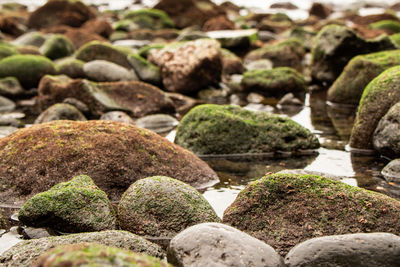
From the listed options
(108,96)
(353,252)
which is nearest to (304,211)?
(353,252)

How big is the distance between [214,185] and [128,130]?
4.46ft

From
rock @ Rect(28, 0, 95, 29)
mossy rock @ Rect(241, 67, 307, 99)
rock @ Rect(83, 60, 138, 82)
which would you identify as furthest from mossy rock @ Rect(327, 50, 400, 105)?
rock @ Rect(28, 0, 95, 29)

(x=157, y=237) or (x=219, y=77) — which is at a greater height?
(x=157, y=237)

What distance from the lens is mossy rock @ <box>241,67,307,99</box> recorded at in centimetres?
1386

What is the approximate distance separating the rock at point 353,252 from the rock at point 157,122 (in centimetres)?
664

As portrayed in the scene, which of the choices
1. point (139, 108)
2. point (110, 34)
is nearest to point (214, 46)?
point (139, 108)

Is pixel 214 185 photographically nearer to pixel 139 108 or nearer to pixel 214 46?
pixel 139 108

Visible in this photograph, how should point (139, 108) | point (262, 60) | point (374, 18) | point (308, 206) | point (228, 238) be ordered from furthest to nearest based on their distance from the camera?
1. point (374, 18)
2. point (262, 60)
3. point (139, 108)
4. point (308, 206)
5. point (228, 238)

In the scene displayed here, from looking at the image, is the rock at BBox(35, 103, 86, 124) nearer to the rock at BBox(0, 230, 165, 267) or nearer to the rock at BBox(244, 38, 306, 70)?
the rock at BBox(0, 230, 165, 267)

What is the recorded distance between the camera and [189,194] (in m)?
4.59

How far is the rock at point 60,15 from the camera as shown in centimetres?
2959

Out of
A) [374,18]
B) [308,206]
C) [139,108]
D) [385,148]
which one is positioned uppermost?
[308,206]

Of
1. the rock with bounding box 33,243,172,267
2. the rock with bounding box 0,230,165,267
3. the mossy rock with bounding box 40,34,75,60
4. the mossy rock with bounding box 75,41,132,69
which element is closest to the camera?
the rock with bounding box 33,243,172,267

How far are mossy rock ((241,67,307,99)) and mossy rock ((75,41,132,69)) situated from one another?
4.57 meters
